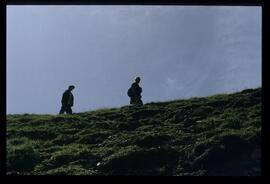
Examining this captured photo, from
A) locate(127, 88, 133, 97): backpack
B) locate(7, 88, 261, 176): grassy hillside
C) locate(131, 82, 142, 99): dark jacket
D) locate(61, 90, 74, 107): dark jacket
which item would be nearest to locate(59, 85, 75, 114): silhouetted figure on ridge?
locate(61, 90, 74, 107): dark jacket

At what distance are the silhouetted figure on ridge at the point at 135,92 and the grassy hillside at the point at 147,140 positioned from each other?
0.73 meters

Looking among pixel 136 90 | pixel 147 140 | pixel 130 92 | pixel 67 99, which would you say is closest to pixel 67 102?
pixel 67 99

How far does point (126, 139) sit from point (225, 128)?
2.78m

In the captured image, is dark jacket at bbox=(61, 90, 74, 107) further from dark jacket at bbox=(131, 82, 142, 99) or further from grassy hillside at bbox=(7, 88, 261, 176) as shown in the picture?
dark jacket at bbox=(131, 82, 142, 99)

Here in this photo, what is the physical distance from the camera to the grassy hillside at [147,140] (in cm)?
1459

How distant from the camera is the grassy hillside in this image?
14594 mm

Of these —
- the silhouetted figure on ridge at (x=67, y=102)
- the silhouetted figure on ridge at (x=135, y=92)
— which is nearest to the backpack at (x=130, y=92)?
the silhouetted figure on ridge at (x=135, y=92)

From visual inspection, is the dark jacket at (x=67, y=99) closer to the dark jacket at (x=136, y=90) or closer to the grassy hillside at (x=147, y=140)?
the grassy hillside at (x=147, y=140)

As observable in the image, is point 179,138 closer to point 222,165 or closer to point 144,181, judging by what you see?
point 222,165

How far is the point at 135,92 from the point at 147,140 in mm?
6478

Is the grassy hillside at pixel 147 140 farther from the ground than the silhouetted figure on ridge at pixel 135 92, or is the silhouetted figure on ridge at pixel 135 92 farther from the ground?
the silhouetted figure on ridge at pixel 135 92

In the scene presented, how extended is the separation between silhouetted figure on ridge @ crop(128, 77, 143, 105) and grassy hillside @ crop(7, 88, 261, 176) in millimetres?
730

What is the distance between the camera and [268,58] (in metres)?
4.95

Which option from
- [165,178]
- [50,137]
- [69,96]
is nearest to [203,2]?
[165,178]
